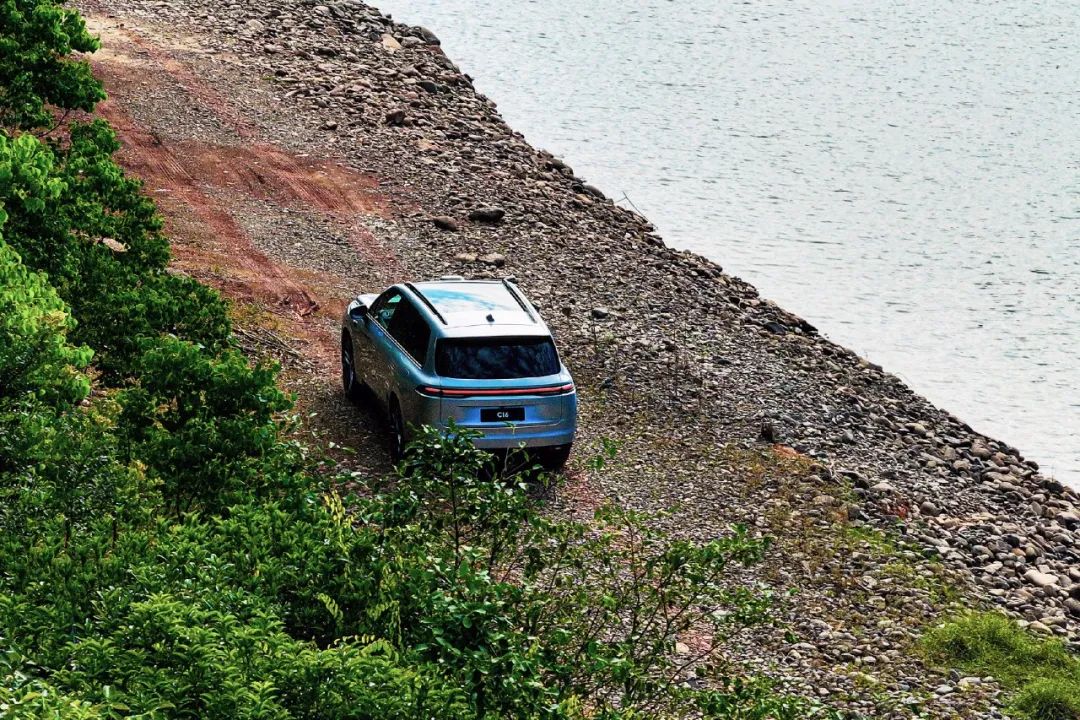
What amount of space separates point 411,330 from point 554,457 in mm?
2356

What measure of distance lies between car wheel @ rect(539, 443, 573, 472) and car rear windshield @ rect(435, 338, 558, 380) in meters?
0.99

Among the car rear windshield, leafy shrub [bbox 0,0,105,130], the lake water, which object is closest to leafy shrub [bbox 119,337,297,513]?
the car rear windshield

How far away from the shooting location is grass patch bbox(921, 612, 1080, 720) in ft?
47.1

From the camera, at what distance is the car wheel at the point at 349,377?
18156mm

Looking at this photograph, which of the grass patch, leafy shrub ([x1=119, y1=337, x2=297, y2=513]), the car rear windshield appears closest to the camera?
leafy shrub ([x1=119, y1=337, x2=297, y2=513])

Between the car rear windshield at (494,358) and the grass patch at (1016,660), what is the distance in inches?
219

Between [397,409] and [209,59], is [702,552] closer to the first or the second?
[397,409]

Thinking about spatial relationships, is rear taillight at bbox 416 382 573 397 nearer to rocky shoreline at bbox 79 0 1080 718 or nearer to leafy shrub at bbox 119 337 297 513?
rocky shoreline at bbox 79 0 1080 718

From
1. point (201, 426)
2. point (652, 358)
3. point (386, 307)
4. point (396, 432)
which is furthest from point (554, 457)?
point (201, 426)

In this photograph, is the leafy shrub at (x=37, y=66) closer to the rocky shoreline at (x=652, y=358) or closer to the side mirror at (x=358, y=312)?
the side mirror at (x=358, y=312)

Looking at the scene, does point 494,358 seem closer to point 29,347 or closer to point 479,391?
point 479,391

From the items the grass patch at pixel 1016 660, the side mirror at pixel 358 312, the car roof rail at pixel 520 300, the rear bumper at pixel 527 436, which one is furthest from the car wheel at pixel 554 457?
the grass patch at pixel 1016 660

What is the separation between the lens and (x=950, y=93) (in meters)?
47.3

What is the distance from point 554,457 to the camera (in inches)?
635
